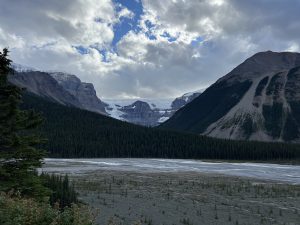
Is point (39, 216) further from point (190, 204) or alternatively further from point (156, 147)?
point (156, 147)

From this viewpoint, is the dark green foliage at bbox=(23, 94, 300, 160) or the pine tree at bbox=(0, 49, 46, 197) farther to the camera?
the dark green foliage at bbox=(23, 94, 300, 160)

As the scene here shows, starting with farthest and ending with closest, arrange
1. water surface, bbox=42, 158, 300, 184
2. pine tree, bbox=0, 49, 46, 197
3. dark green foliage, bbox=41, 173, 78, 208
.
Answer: water surface, bbox=42, 158, 300, 184, dark green foliage, bbox=41, 173, 78, 208, pine tree, bbox=0, 49, 46, 197

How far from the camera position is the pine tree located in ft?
66.9

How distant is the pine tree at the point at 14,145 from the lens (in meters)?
20.4

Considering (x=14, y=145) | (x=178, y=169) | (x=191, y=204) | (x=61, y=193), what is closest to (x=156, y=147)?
(x=178, y=169)

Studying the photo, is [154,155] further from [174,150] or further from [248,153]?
[248,153]

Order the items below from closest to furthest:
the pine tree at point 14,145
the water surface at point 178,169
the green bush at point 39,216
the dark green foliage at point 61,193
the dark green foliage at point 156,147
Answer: the green bush at point 39,216 < the pine tree at point 14,145 < the dark green foliage at point 61,193 < the water surface at point 178,169 < the dark green foliage at point 156,147

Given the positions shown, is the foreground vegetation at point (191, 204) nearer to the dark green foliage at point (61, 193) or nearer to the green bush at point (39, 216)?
the dark green foliage at point (61, 193)

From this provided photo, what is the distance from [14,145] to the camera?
20547 mm

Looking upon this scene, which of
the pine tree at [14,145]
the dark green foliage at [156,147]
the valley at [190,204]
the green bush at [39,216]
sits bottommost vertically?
the valley at [190,204]

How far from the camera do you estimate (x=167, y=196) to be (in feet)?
140

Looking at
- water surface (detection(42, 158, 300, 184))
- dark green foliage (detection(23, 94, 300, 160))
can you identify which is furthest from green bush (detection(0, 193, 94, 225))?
dark green foliage (detection(23, 94, 300, 160))

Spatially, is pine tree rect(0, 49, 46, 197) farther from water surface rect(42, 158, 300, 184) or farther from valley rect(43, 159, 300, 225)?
water surface rect(42, 158, 300, 184)

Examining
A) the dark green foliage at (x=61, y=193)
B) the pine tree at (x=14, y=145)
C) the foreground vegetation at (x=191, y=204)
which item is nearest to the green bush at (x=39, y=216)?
the pine tree at (x=14, y=145)
